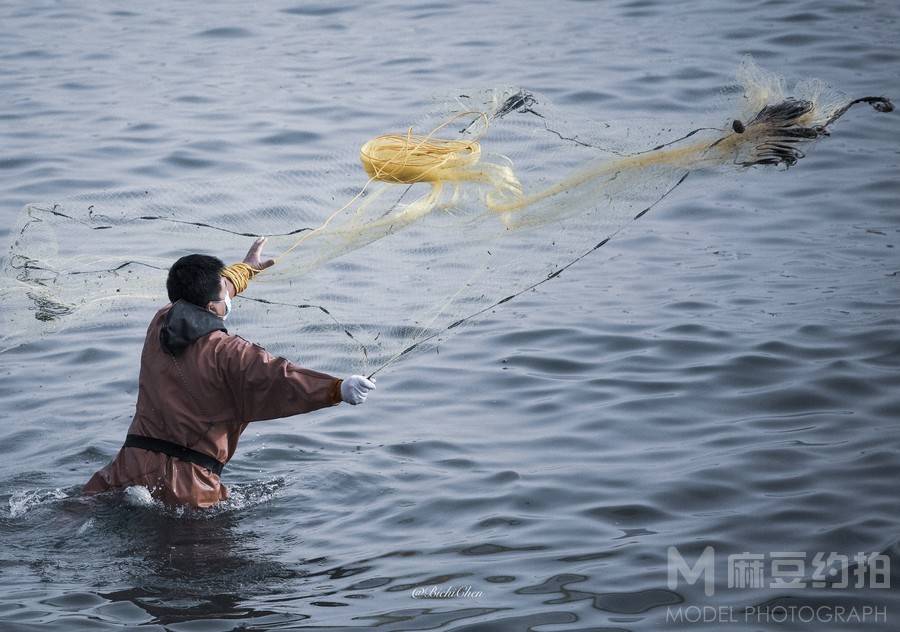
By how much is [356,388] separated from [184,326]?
939 millimetres

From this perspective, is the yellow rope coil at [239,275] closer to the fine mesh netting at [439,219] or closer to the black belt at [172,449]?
the fine mesh netting at [439,219]

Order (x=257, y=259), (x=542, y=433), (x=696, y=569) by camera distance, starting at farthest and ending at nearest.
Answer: (x=542, y=433)
(x=257, y=259)
(x=696, y=569)

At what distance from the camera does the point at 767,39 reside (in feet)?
52.0

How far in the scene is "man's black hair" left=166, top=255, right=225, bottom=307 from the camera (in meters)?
5.98

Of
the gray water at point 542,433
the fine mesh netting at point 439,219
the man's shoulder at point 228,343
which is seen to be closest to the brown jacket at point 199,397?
the man's shoulder at point 228,343

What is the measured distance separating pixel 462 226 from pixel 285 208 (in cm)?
130

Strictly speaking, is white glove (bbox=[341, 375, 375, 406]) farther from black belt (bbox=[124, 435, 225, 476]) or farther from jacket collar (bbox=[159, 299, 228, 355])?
black belt (bbox=[124, 435, 225, 476])

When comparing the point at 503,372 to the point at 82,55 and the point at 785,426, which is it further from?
the point at 82,55

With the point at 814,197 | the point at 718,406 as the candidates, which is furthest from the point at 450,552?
the point at 814,197

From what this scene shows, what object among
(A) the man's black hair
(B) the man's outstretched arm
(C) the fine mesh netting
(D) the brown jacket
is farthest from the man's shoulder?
(C) the fine mesh netting

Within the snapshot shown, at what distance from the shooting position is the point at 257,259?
6.57 meters

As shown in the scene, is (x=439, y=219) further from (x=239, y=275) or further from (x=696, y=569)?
(x=696, y=569)

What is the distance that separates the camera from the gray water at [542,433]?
5492mm

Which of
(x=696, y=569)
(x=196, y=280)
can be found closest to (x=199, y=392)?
(x=196, y=280)
